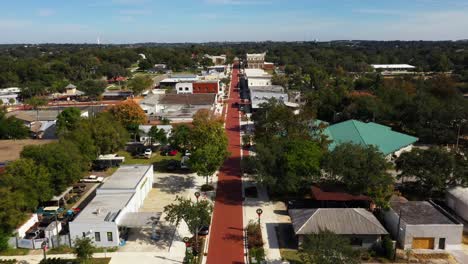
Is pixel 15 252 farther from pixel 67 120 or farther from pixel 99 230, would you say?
pixel 67 120

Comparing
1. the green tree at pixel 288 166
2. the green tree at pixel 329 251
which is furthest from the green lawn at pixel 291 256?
the green tree at pixel 288 166

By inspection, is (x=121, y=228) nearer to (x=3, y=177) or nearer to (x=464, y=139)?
(x=3, y=177)

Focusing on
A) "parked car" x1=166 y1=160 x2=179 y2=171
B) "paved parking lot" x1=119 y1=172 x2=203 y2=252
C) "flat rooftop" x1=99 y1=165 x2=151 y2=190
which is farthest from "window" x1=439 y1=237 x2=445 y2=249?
"parked car" x1=166 y1=160 x2=179 y2=171

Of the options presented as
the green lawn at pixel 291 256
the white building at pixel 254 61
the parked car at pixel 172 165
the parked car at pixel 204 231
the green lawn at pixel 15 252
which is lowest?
the green lawn at pixel 15 252

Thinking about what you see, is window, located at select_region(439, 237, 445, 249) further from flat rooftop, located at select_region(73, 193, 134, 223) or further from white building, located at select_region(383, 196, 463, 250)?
flat rooftop, located at select_region(73, 193, 134, 223)

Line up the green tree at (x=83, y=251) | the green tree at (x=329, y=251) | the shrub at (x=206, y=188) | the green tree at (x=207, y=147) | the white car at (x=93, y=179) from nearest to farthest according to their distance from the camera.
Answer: the green tree at (x=329, y=251), the green tree at (x=83, y=251), the green tree at (x=207, y=147), the shrub at (x=206, y=188), the white car at (x=93, y=179)

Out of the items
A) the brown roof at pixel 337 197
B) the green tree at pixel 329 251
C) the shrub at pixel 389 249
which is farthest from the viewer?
the brown roof at pixel 337 197

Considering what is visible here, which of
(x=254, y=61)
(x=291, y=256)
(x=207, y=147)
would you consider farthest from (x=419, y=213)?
(x=254, y=61)

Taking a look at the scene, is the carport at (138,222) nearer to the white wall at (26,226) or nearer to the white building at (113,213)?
the white building at (113,213)
